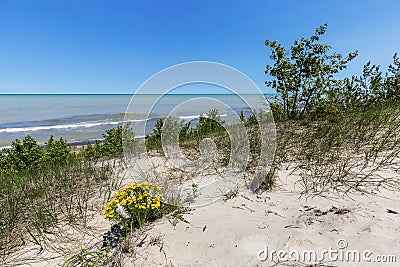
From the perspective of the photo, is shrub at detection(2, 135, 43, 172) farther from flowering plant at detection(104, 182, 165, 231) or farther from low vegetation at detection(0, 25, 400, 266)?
flowering plant at detection(104, 182, 165, 231)

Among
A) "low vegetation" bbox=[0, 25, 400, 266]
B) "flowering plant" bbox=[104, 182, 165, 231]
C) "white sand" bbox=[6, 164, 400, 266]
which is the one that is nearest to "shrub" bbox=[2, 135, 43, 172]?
"low vegetation" bbox=[0, 25, 400, 266]

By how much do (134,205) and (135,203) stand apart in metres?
0.05

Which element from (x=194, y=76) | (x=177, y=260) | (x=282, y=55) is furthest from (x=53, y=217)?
(x=282, y=55)

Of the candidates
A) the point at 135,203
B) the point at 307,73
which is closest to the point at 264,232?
the point at 135,203

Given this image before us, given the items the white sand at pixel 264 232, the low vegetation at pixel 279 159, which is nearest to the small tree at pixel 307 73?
the low vegetation at pixel 279 159

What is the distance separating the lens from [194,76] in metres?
3.26

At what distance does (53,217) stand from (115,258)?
57.9 inches

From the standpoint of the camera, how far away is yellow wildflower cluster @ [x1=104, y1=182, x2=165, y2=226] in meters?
2.70

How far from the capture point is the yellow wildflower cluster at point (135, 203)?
2.70 m

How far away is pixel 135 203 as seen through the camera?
278 cm

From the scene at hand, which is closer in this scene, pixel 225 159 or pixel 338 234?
pixel 338 234

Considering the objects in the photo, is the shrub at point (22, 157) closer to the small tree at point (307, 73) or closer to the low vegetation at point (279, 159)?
the low vegetation at point (279, 159)

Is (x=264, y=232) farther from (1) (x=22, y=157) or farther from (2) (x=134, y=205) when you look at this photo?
(1) (x=22, y=157)

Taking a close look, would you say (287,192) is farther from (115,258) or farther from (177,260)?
(115,258)
